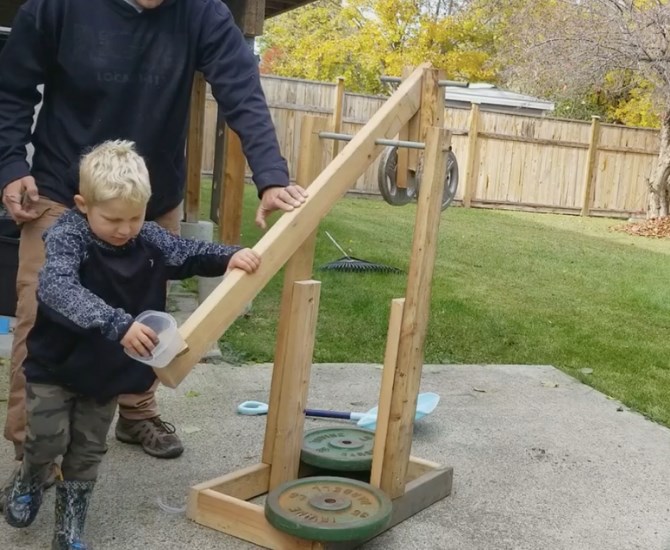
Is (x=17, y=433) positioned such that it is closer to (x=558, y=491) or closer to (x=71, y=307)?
(x=71, y=307)

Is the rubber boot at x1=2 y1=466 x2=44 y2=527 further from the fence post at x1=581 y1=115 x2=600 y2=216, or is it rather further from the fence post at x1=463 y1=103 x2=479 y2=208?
the fence post at x1=581 y1=115 x2=600 y2=216

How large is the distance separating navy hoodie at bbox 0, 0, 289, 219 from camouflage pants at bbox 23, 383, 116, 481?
2.31ft

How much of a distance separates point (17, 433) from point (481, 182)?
1465cm

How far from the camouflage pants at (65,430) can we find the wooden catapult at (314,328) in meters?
0.44

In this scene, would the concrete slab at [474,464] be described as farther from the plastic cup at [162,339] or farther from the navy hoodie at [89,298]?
the plastic cup at [162,339]

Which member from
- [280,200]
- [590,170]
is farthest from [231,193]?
[590,170]

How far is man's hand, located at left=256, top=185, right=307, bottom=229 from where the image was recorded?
101 inches

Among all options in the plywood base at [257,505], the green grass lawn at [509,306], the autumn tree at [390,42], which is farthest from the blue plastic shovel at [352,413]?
the autumn tree at [390,42]

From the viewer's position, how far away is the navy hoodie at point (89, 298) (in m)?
2.21

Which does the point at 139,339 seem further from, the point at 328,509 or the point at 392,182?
the point at 392,182

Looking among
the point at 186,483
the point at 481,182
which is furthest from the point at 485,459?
the point at 481,182

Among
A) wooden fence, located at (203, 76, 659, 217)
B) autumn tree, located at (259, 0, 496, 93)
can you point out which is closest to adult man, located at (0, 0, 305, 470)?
wooden fence, located at (203, 76, 659, 217)

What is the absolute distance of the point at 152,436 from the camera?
10.8 ft

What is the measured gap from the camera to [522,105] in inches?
901
